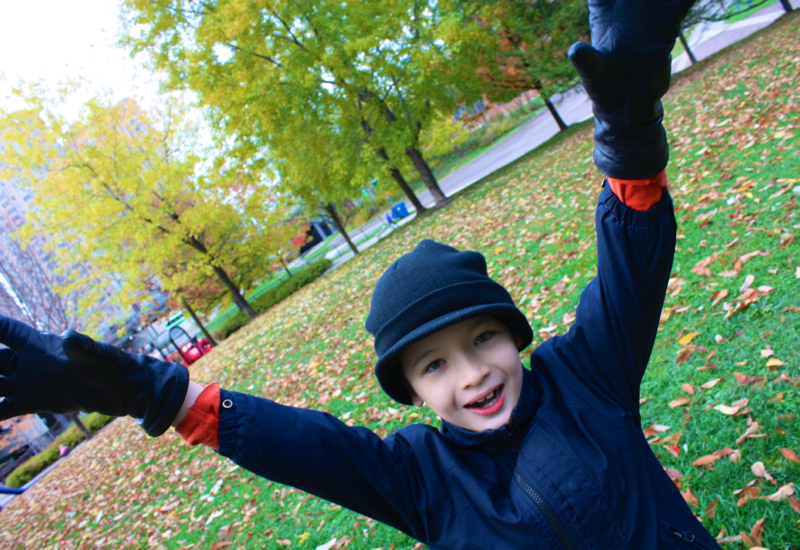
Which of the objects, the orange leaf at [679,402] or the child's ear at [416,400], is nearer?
the child's ear at [416,400]

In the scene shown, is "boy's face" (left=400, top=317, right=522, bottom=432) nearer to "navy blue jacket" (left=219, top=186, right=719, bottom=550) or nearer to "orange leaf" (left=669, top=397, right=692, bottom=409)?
"navy blue jacket" (left=219, top=186, right=719, bottom=550)

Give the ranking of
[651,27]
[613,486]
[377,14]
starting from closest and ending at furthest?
1. [651,27]
2. [613,486]
3. [377,14]

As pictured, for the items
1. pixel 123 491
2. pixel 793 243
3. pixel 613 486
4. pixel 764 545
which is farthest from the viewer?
pixel 123 491

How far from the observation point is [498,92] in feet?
52.1

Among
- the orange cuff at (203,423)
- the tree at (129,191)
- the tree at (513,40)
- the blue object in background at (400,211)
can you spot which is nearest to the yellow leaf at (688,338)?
the orange cuff at (203,423)

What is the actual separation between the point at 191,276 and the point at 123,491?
10750 millimetres

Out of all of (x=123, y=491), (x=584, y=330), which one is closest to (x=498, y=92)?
(x=123, y=491)

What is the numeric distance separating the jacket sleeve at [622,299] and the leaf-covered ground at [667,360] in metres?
1.44

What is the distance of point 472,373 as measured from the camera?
1.37m

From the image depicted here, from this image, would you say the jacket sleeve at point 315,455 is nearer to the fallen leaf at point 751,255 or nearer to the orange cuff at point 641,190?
the orange cuff at point 641,190

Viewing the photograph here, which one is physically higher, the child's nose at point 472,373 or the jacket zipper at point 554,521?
the child's nose at point 472,373

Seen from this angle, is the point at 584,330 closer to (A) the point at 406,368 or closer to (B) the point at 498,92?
(A) the point at 406,368

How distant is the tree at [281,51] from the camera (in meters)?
12.8

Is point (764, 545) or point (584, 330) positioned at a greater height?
point (584, 330)
